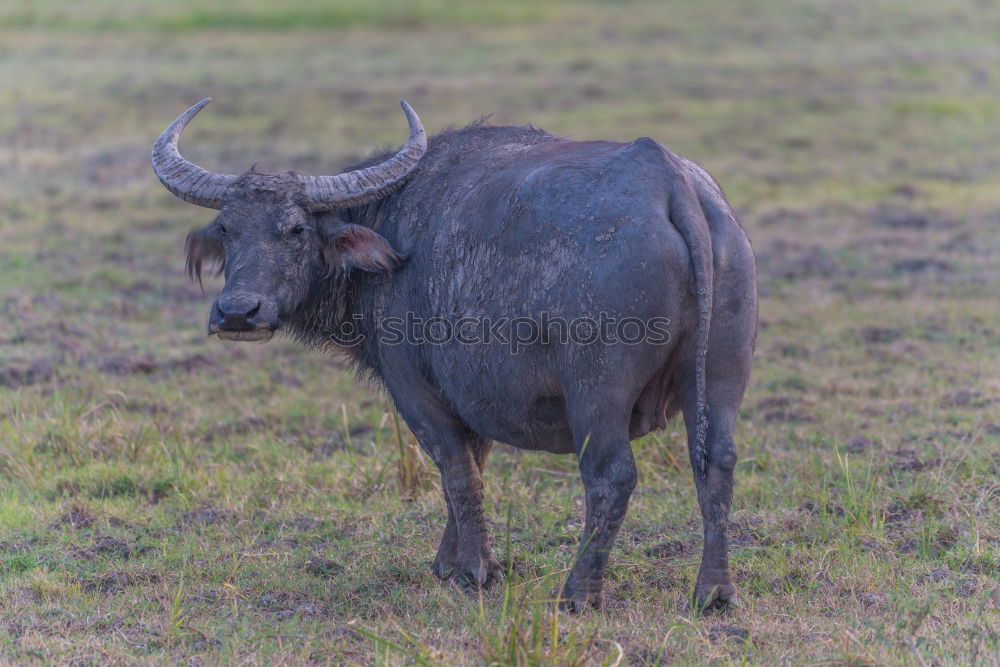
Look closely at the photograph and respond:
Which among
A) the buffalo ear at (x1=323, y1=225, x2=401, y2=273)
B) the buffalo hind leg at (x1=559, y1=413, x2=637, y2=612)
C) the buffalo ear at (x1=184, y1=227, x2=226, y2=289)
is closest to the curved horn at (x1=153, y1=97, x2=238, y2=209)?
the buffalo ear at (x1=184, y1=227, x2=226, y2=289)

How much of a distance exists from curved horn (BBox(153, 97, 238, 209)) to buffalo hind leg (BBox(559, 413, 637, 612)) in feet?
6.96

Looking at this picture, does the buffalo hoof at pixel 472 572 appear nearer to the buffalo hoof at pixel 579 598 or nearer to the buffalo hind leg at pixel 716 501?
the buffalo hoof at pixel 579 598

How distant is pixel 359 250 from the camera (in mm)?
5152

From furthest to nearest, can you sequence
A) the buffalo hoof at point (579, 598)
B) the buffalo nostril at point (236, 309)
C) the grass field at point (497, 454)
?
the buffalo nostril at point (236, 309), the buffalo hoof at point (579, 598), the grass field at point (497, 454)

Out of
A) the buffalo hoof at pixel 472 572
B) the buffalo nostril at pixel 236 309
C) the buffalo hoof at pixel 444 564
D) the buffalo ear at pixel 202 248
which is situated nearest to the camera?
the buffalo nostril at pixel 236 309

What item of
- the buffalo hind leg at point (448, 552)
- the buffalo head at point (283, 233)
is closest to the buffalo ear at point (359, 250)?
the buffalo head at point (283, 233)

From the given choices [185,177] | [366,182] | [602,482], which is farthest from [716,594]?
[185,177]

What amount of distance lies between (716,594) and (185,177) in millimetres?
3176

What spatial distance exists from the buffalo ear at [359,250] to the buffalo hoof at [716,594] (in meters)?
2.00

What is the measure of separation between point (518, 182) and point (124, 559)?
2688 millimetres

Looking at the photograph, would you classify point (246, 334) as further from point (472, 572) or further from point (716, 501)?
point (716, 501)

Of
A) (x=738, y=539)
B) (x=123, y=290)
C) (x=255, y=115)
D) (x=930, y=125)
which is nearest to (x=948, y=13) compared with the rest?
(x=930, y=125)

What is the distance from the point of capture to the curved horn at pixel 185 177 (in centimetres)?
530

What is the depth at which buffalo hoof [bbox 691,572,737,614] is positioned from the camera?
15.1ft
